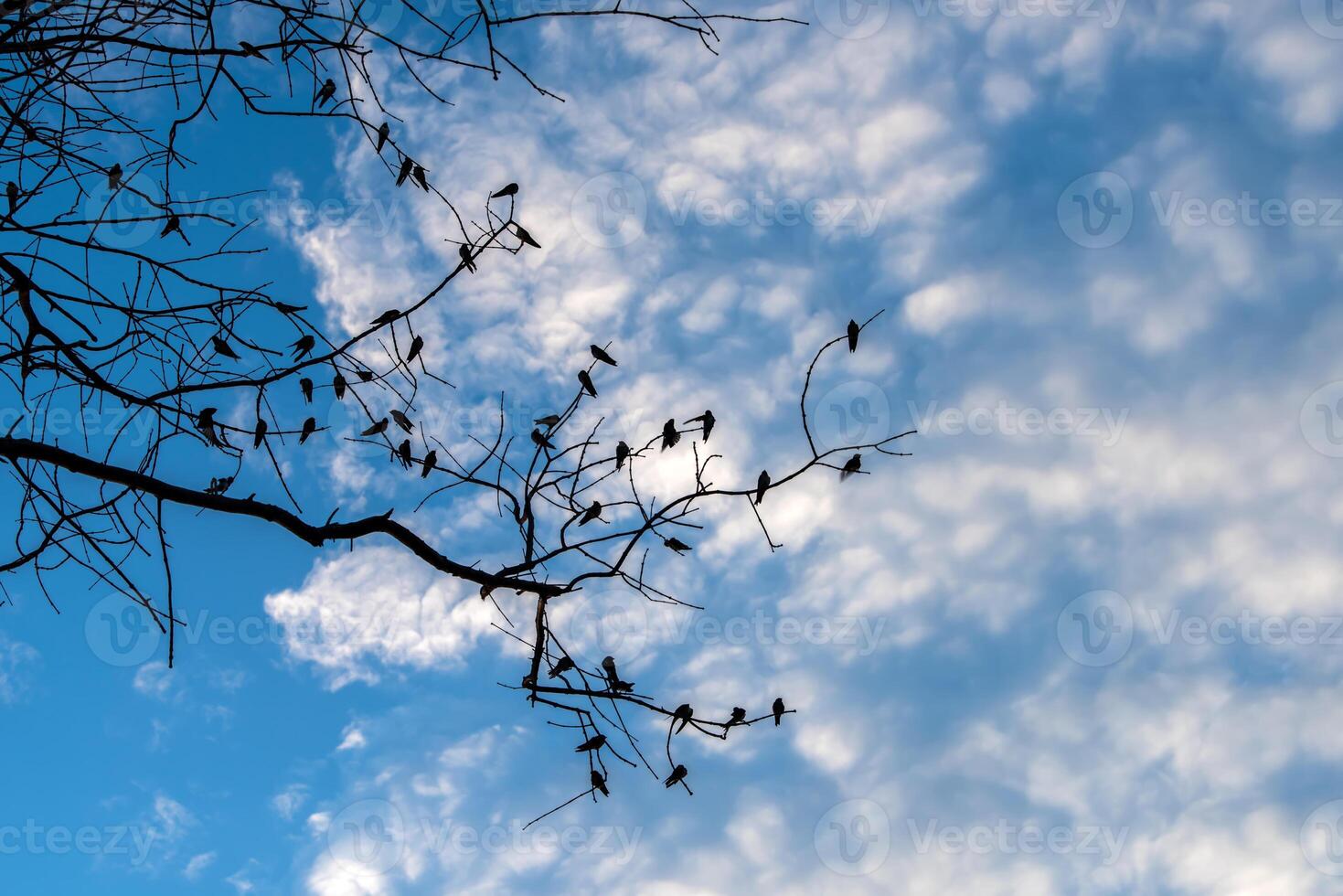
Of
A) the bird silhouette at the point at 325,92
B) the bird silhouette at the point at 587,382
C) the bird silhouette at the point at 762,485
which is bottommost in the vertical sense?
the bird silhouette at the point at 762,485

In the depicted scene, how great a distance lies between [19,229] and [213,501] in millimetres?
999

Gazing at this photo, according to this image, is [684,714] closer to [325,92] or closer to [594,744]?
[594,744]

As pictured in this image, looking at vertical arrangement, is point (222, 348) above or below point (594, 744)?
above

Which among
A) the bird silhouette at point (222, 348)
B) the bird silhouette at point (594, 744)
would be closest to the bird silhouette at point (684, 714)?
the bird silhouette at point (594, 744)

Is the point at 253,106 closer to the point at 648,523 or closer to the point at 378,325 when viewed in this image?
the point at 378,325

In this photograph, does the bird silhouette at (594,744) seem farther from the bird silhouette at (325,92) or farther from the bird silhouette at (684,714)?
the bird silhouette at (325,92)

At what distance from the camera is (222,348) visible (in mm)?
3180

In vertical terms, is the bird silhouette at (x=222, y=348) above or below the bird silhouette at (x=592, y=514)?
above

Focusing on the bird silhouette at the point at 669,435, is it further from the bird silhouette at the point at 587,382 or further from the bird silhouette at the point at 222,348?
the bird silhouette at the point at 222,348

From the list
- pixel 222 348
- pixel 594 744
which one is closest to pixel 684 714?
pixel 594 744

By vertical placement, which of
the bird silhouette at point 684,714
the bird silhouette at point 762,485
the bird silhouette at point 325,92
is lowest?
the bird silhouette at point 684,714

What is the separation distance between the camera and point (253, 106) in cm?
301

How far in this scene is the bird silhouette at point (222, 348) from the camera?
318cm

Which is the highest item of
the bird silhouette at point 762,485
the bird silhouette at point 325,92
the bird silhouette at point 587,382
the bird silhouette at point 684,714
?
the bird silhouette at point 325,92
